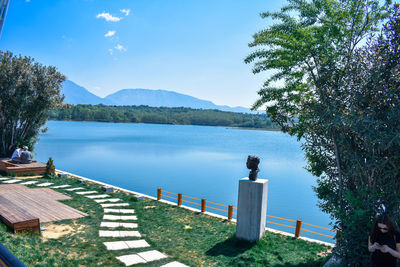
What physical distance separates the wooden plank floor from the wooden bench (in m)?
0.37

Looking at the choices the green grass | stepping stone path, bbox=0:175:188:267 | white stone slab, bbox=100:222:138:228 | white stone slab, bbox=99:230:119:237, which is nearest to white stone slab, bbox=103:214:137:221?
stepping stone path, bbox=0:175:188:267

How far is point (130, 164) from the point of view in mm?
31906

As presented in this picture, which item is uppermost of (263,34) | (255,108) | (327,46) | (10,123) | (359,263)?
(263,34)

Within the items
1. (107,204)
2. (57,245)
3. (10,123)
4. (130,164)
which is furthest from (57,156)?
(57,245)

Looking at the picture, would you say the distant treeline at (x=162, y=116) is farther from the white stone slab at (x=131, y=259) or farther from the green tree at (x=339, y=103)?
the white stone slab at (x=131, y=259)

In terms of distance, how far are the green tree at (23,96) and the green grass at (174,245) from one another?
858cm

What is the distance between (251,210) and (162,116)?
116121 mm

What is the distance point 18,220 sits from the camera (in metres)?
6.22

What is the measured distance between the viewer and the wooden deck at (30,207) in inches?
250

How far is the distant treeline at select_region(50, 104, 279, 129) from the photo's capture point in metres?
102

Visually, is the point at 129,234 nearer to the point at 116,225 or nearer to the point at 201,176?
the point at 116,225

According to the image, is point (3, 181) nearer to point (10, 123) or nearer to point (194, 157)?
point (10, 123)

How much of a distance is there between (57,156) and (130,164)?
10005mm

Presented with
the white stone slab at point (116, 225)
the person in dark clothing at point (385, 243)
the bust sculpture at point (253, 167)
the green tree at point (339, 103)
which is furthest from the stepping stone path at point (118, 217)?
the person in dark clothing at point (385, 243)
